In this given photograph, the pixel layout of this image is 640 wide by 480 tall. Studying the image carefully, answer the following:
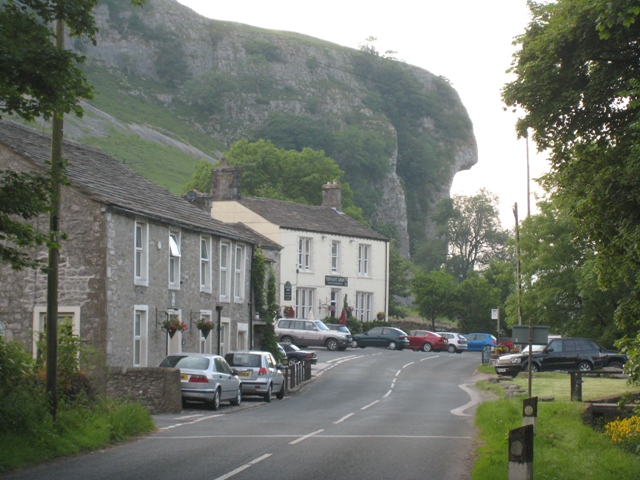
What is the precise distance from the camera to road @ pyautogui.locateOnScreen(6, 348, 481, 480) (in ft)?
46.4

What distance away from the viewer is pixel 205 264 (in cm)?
3625

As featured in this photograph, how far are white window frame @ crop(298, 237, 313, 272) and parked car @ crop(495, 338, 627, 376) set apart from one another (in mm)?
23289

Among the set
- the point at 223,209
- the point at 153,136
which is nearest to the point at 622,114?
the point at 223,209

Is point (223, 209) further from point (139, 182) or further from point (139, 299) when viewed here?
point (139, 299)

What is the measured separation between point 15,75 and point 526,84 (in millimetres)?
13335

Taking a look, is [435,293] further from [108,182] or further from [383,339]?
[108,182]

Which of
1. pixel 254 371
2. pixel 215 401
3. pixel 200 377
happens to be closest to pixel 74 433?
pixel 200 377

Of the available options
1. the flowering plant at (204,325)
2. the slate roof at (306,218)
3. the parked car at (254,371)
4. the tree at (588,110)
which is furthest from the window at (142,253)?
the slate roof at (306,218)

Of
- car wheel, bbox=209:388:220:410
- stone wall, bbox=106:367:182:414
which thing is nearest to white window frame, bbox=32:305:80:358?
stone wall, bbox=106:367:182:414

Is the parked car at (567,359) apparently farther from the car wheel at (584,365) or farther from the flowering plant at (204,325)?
the flowering plant at (204,325)

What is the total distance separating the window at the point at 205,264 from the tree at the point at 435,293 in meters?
43.0

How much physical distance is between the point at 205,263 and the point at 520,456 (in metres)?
26.7

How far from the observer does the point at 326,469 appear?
14.5 metres

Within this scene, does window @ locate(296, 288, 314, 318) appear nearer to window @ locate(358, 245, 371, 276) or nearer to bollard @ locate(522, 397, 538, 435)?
window @ locate(358, 245, 371, 276)
